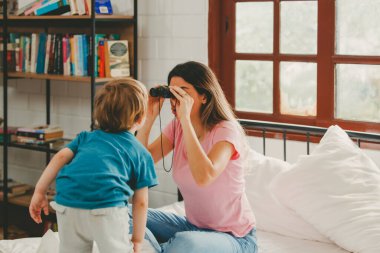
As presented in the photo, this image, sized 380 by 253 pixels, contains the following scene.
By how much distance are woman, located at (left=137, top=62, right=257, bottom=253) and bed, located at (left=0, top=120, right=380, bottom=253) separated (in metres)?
0.21

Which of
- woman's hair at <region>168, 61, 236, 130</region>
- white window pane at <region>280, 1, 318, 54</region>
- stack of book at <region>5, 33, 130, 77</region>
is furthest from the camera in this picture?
stack of book at <region>5, 33, 130, 77</region>

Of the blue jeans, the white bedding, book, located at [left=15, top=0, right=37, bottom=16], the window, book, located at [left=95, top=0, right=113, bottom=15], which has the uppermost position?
book, located at [left=15, top=0, right=37, bottom=16]

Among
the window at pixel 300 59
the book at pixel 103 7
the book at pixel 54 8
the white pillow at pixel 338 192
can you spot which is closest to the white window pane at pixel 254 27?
the window at pixel 300 59

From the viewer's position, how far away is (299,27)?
3.32 m

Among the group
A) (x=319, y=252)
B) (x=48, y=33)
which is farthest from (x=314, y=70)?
(x=48, y=33)

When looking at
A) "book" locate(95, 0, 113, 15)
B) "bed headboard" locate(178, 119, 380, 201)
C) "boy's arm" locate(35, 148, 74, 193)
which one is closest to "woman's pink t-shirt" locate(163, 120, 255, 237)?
"boy's arm" locate(35, 148, 74, 193)

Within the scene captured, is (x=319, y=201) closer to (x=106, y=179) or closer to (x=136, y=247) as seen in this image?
(x=136, y=247)

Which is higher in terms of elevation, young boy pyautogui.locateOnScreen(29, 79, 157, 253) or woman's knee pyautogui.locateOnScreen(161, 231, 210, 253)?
young boy pyautogui.locateOnScreen(29, 79, 157, 253)

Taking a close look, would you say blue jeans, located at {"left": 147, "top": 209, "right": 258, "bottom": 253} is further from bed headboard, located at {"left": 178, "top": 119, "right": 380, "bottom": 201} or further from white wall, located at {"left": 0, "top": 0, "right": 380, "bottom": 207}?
white wall, located at {"left": 0, "top": 0, "right": 380, "bottom": 207}

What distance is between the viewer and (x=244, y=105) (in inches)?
140

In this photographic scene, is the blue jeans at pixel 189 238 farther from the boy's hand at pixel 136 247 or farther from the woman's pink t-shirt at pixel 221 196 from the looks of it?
the boy's hand at pixel 136 247

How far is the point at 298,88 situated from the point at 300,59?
0.15 meters

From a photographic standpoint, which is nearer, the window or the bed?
the bed

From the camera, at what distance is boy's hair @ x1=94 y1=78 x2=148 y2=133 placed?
193 cm
